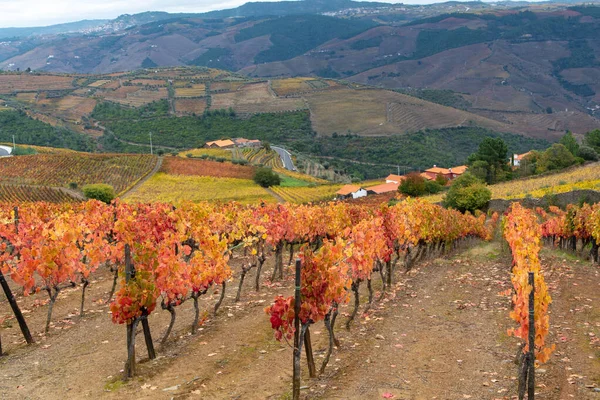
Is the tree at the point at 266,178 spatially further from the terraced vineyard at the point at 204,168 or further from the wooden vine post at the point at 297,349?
the wooden vine post at the point at 297,349

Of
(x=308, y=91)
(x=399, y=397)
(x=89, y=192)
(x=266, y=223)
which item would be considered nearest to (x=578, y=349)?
(x=399, y=397)

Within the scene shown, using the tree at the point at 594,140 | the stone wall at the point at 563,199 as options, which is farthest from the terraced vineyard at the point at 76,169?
the tree at the point at 594,140

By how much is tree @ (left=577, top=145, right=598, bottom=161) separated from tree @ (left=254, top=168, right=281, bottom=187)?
37317 millimetres

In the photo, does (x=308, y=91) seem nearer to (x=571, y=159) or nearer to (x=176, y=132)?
(x=176, y=132)

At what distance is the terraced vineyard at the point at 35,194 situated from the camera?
65812 mm

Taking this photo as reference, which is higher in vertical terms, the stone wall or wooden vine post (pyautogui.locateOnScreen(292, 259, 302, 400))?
wooden vine post (pyautogui.locateOnScreen(292, 259, 302, 400))

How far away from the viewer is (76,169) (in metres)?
82.0

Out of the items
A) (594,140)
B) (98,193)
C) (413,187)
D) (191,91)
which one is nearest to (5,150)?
(98,193)

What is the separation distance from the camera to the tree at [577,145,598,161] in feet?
243

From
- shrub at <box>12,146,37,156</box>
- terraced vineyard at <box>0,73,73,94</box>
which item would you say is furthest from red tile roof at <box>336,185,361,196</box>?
terraced vineyard at <box>0,73,73,94</box>

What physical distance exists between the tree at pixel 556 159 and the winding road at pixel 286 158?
46.5 metres

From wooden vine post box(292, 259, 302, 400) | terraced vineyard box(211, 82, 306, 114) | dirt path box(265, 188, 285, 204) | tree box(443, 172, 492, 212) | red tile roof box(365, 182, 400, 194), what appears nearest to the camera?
wooden vine post box(292, 259, 302, 400)

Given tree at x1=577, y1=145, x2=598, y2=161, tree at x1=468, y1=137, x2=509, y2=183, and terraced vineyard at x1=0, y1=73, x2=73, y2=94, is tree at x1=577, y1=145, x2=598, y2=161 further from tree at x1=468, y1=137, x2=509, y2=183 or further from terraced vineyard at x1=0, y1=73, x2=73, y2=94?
terraced vineyard at x1=0, y1=73, x2=73, y2=94

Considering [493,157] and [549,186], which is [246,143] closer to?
[493,157]
